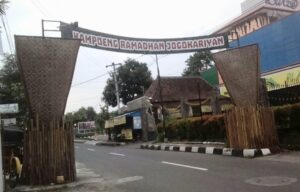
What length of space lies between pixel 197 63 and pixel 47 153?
193 feet

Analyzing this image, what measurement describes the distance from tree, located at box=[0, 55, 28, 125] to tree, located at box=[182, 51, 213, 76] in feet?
138

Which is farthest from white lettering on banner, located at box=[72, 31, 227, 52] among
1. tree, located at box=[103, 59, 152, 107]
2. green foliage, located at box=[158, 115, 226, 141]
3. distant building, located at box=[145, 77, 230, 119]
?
tree, located at box=[103, 59, 152, 107]

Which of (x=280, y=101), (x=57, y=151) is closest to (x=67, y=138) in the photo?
(x=57, y=151)

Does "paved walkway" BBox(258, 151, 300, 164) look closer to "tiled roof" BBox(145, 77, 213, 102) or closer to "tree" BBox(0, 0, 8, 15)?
"tree" BBox(0, 0, 8, 15)

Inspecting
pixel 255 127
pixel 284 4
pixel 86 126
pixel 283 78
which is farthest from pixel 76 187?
pixel 86 126

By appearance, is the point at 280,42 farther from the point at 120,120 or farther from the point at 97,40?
the point at 97,40

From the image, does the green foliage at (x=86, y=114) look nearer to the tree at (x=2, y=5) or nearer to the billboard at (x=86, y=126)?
the billboard at (x=86, y=126)

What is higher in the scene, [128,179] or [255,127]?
[255,127]

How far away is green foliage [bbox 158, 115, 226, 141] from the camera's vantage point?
75.5ft

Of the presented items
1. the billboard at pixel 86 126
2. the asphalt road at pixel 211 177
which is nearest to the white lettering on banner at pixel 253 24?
the billboard at pixel 86 126

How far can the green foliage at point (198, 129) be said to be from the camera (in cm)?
2301

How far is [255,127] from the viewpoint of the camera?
16453 millimetres

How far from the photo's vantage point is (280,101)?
66.1ft

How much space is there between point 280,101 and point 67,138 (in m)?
10.6
